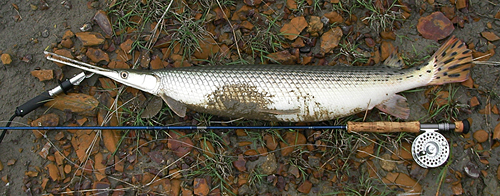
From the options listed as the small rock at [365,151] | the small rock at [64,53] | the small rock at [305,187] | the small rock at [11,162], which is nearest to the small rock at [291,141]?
the small rock at [305,187]

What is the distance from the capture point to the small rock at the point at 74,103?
4090 mm

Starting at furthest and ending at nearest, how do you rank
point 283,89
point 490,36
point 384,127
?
point 490,36 < point 384,127 < point 283,89

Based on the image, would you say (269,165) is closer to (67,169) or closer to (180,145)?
(180,145)

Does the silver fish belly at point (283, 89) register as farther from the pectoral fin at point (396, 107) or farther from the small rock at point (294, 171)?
the small rock at point (294, 171)

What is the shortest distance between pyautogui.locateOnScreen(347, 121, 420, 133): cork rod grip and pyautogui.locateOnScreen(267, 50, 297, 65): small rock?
1.11 meters

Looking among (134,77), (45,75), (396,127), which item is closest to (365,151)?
(396,127)

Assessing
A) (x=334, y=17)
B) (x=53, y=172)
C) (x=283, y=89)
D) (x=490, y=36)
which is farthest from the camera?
(x=334, y=17)

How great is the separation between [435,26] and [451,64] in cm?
60

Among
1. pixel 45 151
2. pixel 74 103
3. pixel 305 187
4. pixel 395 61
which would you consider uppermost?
pixel 395 61

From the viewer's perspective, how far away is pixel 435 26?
4.21m

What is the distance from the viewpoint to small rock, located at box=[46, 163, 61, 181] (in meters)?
4.03

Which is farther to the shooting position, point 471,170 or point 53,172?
point 53,172

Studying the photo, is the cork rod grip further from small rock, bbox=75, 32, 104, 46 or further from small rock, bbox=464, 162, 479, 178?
small rock, bbox=75, 32, 104, 46

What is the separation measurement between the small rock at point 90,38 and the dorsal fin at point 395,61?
147 inches
